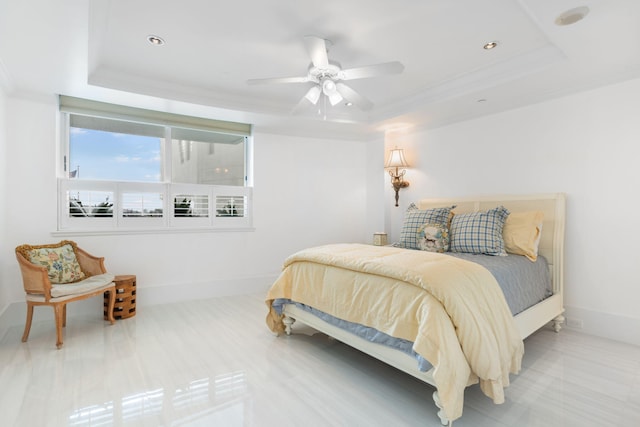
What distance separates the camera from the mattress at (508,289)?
6.71ft

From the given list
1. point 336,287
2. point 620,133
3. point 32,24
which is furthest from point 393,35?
point 32,24

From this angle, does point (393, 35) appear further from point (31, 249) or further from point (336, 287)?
point (31, 249)

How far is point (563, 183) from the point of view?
10.6 ft

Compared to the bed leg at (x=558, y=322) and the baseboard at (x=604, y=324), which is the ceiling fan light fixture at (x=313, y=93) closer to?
the bed leg at (x=558, y=322)

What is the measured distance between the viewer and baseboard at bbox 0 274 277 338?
3.22 metres

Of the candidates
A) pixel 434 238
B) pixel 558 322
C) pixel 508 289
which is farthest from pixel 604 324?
pixel 434 238

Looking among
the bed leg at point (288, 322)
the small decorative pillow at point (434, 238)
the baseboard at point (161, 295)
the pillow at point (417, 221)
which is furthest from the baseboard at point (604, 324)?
the baseboard at point (161, 295)

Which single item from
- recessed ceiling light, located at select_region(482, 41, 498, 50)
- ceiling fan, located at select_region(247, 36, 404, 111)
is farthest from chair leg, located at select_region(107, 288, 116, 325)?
recessed ceiling light, located at select_region(482, 41, 498, 50)

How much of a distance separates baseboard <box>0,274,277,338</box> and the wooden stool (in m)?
0.31

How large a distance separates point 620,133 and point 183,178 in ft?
15.1

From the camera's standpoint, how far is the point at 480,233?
3061 mm

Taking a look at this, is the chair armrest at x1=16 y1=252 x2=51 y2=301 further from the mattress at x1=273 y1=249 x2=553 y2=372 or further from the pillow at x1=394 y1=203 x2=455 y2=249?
the pillow at x1=394 y1=203 x2=455 y2=249

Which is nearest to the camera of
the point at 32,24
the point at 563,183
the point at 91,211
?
the point at 32,24

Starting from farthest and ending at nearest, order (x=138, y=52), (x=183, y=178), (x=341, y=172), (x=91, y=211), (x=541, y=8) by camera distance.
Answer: (x=341, y=172), (x=183, y=178), (x=91, y=211), (x=138, y=52), (x=541, y=8)
